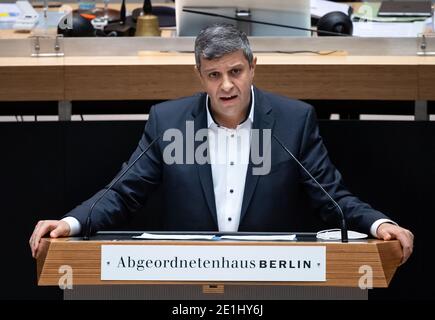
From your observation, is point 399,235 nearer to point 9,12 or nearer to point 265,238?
point 265,238

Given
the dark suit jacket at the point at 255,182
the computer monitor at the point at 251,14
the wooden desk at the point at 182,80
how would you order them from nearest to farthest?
1. the dark suit jacket at the point at 255,182
2. the wooden desk at the point at 182,80
3. the computer monitor at the point at 251,14

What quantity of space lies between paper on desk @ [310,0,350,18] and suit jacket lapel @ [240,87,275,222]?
1440 mm

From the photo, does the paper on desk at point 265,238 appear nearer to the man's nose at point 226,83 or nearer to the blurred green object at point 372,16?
the man's nose at point 226,83

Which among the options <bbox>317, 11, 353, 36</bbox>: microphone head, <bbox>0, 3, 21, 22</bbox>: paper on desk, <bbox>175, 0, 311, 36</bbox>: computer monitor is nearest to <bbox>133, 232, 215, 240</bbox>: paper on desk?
<bbox>175, 0, 311, 36</bbox>: computer monitor

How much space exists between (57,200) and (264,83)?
70 cm

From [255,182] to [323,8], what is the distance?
1681mm

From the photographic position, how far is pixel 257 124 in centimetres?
269

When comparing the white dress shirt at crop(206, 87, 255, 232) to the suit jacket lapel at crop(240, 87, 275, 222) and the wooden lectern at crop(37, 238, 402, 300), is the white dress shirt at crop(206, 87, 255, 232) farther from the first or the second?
the wooden lectern at crop(37, 238, 402, 300)

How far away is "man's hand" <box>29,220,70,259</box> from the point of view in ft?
7.33

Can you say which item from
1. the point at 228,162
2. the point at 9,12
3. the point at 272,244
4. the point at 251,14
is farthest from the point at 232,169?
the point at 9,12

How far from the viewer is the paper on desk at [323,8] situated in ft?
13.5

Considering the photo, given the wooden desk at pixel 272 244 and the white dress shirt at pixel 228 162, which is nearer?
the wooden desk at pixel 272 244

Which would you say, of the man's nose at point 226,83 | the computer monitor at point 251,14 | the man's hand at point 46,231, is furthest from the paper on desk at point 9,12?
the man's hand at point 46,231

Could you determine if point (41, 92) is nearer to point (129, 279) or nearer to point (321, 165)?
point (321, 165)
